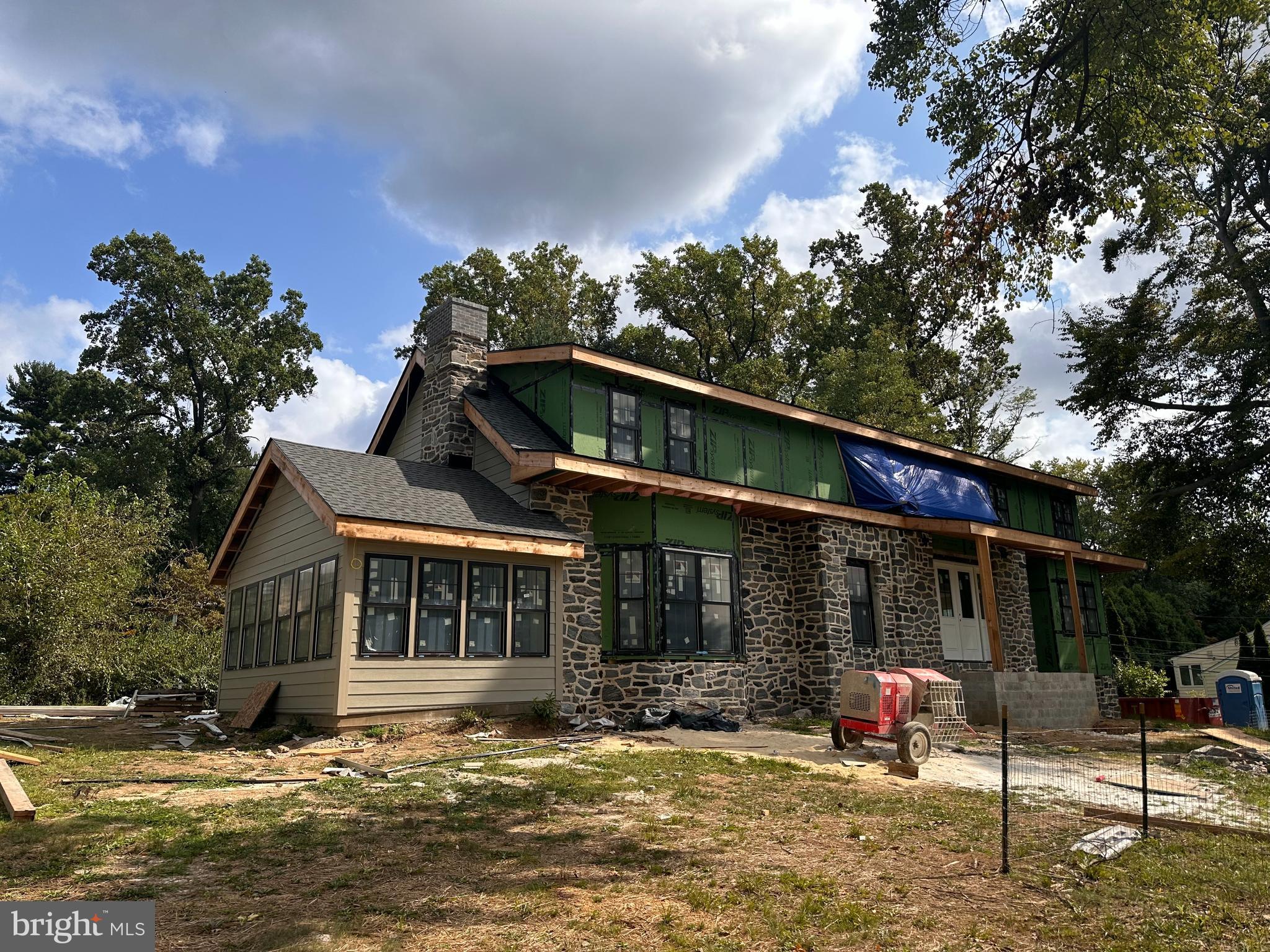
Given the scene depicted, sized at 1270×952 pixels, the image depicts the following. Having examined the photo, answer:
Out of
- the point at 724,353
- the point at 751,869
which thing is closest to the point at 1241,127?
the point at 751,869

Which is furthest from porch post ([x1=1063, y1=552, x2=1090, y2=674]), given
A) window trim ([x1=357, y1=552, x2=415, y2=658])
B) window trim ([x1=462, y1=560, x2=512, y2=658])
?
window trim ([x1=357, y1=552, x2=415, y2=658])

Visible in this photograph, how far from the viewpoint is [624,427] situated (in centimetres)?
1591

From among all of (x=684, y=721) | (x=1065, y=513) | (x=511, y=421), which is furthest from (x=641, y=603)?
(x=1065, y=513)

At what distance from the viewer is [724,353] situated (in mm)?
36031

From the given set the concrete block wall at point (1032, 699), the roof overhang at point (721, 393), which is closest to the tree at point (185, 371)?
the roof overhang at point (721, 393)

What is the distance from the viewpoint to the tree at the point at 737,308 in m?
35.0

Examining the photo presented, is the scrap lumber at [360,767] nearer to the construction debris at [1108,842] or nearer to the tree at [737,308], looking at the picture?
the construction debris at [1108,842]

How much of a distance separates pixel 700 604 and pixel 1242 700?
13051mm

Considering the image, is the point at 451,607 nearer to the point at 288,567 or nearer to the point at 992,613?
the point at 288,567

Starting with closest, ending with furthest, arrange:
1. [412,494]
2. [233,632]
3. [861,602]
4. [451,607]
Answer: [451,607] → [412,494] → [233,632] → [861,602]

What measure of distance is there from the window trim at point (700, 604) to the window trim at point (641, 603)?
165mm

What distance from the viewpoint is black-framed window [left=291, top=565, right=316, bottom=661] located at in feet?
44.3

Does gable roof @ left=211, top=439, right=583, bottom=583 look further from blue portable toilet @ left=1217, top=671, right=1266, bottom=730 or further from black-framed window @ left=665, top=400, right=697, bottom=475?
blue portable toilet @ left=1217, top=671, right=1266, bottom=730

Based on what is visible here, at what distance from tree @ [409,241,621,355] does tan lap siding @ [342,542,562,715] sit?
20050mm
